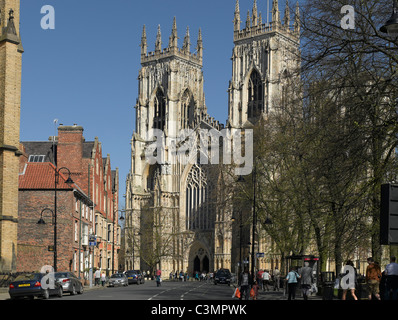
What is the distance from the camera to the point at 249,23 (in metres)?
97.6

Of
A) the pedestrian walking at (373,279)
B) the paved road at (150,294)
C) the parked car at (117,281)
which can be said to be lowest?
the parked car at (117,281)

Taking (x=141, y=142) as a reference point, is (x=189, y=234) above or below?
below

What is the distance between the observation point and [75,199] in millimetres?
51469

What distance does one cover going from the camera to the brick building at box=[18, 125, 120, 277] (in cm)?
4978

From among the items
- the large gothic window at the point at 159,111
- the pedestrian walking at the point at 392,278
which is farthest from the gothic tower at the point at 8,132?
the large gothic window at the point at 159,111

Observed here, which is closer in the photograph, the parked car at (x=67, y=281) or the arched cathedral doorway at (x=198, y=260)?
the parked car at (x=67, y=281)

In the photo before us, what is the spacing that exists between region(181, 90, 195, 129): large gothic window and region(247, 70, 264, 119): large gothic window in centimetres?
1314

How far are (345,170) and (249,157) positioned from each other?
3438 cm

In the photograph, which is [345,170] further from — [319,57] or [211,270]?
[211,270]

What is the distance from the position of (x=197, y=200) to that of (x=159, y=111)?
1513cm

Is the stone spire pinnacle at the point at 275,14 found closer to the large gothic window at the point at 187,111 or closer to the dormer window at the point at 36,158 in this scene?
the large gothic window at the point at 187,111

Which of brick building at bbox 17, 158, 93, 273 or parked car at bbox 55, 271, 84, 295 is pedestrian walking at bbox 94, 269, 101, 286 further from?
parked car at bbox 55, 271, 84, 295

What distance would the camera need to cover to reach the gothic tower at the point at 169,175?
9838 centimetres
